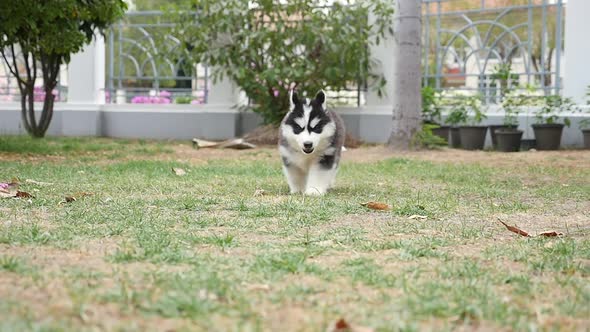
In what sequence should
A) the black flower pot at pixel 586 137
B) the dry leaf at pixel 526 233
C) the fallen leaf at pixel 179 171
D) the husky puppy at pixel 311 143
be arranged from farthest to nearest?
the black flower pot at pixel 586 137 → the fallen leaf at pixel 179 171 → the husky puppy at pixel 311 143 → the dry leaf at pixel 526 233

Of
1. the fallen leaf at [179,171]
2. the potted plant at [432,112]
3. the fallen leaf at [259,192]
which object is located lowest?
the fallen leaf at [179,171]

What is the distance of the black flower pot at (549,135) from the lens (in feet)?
40.9

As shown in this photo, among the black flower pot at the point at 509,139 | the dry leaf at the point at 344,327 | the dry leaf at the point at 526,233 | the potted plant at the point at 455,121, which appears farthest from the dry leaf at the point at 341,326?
the potted plant at the point at 455,121

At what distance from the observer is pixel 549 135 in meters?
12.5

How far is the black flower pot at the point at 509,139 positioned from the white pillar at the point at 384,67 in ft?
8.71

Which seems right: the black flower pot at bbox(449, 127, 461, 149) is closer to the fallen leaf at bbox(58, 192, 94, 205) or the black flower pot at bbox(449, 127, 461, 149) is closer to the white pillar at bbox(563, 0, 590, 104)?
the white pillar at bbox(563, 0, 590, 104)

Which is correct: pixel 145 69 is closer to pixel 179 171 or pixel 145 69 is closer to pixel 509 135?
pixel 509 135

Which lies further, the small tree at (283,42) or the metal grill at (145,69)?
the metal grill at (145,69)

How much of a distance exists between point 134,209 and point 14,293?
93.0 inches

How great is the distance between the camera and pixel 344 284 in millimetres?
3104

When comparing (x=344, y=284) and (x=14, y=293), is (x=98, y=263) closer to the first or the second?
(x=14, y=293)

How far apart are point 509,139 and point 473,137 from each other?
0.62 metres

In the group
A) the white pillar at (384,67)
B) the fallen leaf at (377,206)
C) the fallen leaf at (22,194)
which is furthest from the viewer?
the white pillar at (384,67)

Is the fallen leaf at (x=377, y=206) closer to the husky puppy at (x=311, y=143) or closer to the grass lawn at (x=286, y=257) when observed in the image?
the grass lawn at (x=286, y=257)
